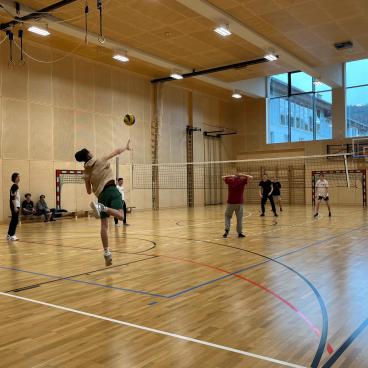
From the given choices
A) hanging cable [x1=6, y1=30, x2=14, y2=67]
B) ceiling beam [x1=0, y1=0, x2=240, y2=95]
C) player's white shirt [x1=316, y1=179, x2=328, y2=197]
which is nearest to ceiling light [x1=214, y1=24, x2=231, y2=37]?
ceiling beam [x1=0, y1=0, x2=240, y2=95]

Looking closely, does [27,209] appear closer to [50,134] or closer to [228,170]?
[50,134]

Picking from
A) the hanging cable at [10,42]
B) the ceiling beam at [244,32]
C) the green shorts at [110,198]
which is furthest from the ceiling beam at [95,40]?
the green shorts at [110,198]

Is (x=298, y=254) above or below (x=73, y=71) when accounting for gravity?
below

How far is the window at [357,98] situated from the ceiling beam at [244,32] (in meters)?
3.84

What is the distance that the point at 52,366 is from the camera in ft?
9.48

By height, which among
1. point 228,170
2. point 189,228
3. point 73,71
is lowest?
point 189,228

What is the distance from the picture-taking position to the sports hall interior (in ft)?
11.4

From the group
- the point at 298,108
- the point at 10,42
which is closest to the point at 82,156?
the point at 10,42

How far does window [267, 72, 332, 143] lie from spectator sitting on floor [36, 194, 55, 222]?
1573cm

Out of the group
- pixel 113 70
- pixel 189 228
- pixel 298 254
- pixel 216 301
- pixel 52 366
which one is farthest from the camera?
pixel 113 70

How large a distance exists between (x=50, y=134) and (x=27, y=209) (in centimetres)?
344

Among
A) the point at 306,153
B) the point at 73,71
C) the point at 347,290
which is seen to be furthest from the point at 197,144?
the point at 347,290

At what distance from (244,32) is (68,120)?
8.12 m

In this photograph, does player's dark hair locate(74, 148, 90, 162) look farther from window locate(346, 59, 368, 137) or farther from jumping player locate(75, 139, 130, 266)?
window locate(346, 59, 368, 137)
